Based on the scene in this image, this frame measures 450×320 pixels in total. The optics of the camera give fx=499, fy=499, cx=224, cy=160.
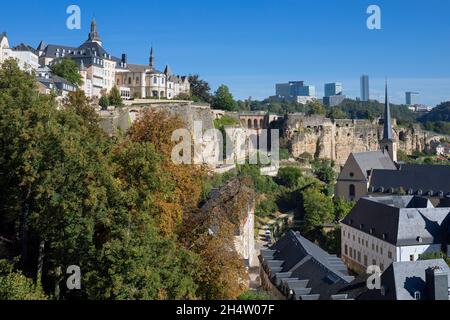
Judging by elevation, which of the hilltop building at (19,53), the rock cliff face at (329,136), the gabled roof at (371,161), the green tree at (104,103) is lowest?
the gabled roof at (371,161)

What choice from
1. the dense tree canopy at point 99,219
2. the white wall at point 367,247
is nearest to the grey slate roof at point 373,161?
the white wall at point 367,247

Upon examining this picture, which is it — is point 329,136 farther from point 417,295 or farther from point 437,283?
point 437,283

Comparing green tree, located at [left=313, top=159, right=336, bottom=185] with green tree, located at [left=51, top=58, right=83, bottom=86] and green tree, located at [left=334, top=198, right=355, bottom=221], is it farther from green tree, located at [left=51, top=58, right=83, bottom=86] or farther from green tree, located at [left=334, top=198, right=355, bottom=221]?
green tree, located at [left=51, top=58, right=83, bottom=86]

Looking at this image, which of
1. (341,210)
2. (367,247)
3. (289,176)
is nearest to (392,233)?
(367,247)

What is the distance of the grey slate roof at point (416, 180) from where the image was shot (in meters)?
52.0

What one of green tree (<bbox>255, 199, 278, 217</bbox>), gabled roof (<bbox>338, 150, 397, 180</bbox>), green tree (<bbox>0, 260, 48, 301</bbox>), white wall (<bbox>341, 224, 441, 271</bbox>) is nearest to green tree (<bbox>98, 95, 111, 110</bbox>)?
green tree (<bbox>255, 199, 278, 217</bbox>)

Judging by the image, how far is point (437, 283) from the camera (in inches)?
901

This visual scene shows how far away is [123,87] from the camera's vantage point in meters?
77.8

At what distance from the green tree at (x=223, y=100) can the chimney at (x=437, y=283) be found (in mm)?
55903

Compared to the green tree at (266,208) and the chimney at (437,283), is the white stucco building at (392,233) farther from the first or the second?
the green tree at (266,208)

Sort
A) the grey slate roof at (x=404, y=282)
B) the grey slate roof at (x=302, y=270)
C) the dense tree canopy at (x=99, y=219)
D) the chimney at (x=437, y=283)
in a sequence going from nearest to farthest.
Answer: the dense tree canopy at (x=99, y=219)
the chimney at (x=437, y=283)
the grey slate roof at (x=404, y=282)
the grey slate roof at (x=302, y=270)

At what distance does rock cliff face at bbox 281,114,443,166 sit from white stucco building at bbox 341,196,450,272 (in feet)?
116

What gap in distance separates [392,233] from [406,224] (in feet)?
4.08

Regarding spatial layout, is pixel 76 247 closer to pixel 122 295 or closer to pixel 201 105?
pixel 122 295
